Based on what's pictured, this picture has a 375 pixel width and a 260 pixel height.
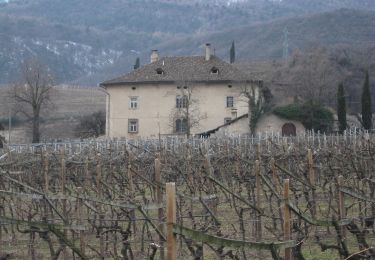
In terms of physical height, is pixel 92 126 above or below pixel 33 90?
below

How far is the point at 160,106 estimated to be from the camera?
57656 mm

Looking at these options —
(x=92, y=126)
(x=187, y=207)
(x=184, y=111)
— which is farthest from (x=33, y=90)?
(x=187, y=207)

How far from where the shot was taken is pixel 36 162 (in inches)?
863

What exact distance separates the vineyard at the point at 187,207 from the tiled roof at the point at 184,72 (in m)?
24.6

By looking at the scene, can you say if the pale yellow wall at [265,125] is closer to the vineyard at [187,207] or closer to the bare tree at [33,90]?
the bare tree at [33,90]

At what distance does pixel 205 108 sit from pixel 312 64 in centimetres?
1495

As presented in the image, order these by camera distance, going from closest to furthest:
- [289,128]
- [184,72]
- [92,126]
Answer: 1. [289,128]
2. [184,72]
3. [92,126]

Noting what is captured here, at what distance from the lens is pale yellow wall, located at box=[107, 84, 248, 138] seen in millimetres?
56875

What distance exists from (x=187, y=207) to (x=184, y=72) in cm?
4153

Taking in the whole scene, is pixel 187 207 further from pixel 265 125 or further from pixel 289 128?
pixel 289 128

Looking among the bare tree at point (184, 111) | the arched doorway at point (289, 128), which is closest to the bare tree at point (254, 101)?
the arched doorway at point (289, 128)

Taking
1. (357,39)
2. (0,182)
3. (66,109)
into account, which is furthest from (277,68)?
(0,182)

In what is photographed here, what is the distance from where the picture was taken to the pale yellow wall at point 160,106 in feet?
187

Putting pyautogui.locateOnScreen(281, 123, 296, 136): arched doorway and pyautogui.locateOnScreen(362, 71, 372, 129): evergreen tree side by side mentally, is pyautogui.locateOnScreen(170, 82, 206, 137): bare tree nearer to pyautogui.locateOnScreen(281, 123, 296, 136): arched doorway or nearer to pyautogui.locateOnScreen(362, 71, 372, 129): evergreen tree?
pyautogui.locateOnScreen(281, 123, 296, 136): arched doorway
